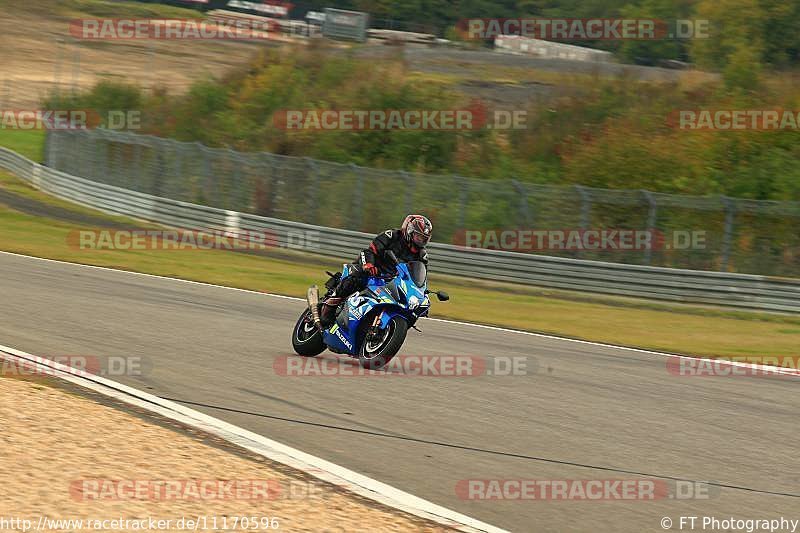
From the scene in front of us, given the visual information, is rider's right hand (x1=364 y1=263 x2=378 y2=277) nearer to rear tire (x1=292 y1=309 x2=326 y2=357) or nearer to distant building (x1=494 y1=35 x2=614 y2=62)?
rear tire (x1=292 y1=309 x2=326 y2=357)

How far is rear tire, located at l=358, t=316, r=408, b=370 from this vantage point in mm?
11281

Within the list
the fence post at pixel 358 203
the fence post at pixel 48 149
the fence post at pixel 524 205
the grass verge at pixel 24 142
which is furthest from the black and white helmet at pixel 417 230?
the grass verge at pixel 24 142

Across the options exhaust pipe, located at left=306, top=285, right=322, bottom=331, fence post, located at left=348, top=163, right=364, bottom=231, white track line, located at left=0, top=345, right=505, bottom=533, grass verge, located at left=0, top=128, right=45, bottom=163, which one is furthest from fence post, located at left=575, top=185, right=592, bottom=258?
grass verge, located at left=0, top=128, right=45, bottom=163

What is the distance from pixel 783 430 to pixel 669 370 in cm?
364

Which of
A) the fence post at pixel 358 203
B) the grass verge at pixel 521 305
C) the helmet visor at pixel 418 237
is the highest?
the fence post at pixel 358 203

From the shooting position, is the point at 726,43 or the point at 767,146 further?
the point at 726,43

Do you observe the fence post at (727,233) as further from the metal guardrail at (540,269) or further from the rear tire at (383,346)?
the rear tire at (383,346)

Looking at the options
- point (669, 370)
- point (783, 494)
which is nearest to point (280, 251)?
point (669, 370)

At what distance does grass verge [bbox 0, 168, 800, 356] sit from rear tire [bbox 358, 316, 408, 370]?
6.24 m

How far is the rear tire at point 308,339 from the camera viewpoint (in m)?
12.3

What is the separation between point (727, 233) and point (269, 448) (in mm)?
18745

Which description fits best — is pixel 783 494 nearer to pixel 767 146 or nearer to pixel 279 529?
pixel 279 529

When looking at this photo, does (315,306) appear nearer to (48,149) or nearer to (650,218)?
(650,218)

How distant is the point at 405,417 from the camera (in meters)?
9.49
